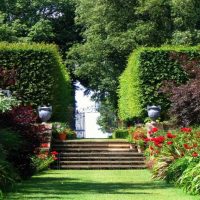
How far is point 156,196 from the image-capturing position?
9.42 metres

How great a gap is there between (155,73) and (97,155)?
5.73 m

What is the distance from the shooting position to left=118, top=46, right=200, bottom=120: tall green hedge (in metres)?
23.4

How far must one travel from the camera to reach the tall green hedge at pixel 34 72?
77.5ft

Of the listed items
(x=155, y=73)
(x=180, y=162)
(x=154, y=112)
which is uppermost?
(x=155, y=73)

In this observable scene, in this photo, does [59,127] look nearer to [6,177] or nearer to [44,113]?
[44,113]

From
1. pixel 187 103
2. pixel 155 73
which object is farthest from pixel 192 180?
pixel 155 73

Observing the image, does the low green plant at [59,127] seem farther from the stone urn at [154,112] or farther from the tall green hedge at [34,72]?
the stone urn at [154,112]

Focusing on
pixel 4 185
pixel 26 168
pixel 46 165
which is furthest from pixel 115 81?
Result: pixel 4 185

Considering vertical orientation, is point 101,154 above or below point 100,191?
above

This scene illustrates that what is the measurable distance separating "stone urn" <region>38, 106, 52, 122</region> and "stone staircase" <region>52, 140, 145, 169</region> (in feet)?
4.93

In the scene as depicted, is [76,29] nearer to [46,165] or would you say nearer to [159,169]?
[46,165]

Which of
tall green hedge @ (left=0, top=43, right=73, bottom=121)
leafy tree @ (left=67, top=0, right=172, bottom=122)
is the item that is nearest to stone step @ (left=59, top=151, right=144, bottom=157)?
tall green hedge @ (left=0, top=43, right=73, bottom=121)

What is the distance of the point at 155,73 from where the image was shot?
23.7 meters

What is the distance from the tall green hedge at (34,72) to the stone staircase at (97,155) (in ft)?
11.2
